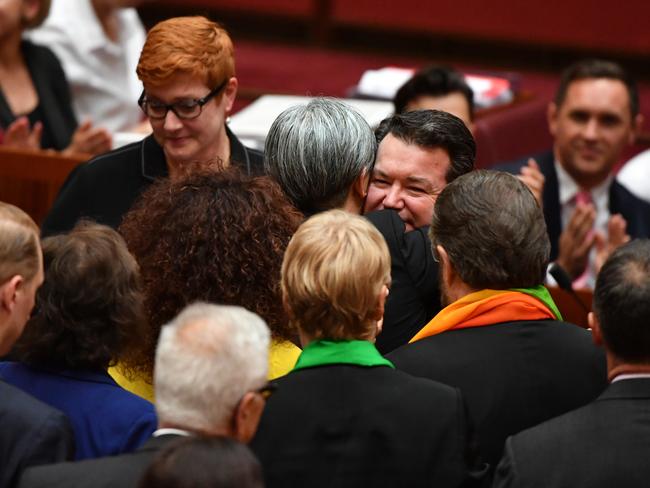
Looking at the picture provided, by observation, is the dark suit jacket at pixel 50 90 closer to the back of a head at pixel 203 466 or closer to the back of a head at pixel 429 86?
the back of a head at pixel 429 86

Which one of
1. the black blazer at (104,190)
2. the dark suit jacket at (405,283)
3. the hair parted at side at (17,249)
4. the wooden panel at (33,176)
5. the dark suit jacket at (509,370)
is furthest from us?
the wooden panel at (33,176)

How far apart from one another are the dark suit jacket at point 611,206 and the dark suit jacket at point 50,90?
1514mm

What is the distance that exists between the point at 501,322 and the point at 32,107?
262 cm

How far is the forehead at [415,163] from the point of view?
3049 millimetres

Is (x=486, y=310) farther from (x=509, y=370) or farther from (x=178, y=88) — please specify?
(x=178, y=88)

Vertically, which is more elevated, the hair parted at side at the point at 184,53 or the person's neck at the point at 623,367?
the hair parted at side at the point at 184,53

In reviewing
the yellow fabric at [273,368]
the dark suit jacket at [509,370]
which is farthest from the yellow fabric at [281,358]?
the dark suit jacket at [509,370]

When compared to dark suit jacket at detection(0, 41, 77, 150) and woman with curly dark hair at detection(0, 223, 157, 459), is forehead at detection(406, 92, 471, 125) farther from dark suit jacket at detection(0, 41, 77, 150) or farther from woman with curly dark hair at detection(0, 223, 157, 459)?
woman with curly dark hair at detection(0, 223, 157, 459)

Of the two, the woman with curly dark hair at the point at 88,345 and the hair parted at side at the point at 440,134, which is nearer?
the woman with curly dark hair at the point at 88,345

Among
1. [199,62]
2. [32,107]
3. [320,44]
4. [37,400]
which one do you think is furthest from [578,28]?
[37,400]

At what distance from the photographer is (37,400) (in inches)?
87.4

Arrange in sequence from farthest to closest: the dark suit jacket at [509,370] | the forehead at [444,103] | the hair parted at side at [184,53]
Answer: the forehead at [444,103], the hair parted at side at [184,53], the dark suit jacket at [509,370]

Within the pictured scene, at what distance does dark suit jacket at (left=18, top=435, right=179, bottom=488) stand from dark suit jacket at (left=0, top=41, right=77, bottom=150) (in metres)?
2.73

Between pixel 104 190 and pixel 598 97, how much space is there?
207cm
